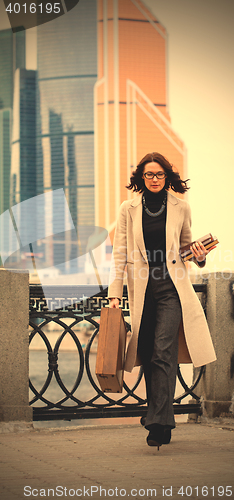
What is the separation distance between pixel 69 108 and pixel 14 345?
132 meters

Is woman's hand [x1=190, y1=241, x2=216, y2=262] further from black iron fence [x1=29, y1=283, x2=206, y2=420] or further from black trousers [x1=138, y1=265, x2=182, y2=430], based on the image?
black iron fence [x1=29, y1=283, x2=206, y2=420]

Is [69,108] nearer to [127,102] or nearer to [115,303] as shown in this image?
[127,102]

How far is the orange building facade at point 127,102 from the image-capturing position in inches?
4500

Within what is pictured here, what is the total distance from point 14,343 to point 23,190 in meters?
125

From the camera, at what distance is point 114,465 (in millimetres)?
3188

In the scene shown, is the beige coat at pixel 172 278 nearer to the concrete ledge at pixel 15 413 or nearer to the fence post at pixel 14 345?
the fence post at pixel 14 345

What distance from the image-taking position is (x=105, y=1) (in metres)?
131

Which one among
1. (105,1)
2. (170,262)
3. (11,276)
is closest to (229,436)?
(170,262)

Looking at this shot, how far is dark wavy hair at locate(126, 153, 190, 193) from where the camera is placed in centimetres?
392

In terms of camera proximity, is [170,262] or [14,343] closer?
[170,262]

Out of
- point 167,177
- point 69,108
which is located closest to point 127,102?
point 69,108

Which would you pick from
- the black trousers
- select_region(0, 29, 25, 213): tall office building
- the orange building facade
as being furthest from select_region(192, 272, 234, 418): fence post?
select_region(0, 29, 25, 213): tall office building

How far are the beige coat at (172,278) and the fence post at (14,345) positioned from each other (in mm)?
1034

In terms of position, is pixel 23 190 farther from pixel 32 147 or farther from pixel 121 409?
pixel 121 409
